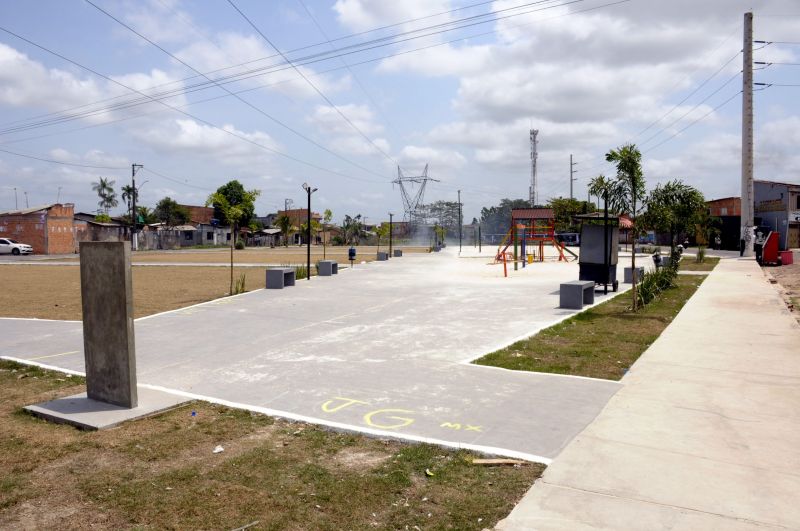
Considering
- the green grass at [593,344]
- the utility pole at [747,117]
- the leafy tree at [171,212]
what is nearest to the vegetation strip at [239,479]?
the green grass at [593,344]

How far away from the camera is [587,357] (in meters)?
9.38

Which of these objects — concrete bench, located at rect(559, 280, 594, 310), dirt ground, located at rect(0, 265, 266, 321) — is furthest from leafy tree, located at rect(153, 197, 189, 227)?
concrete bench, located at rect(559, 280, 594, 310)

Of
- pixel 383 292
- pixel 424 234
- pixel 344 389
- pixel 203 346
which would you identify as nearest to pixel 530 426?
pixel 344 389

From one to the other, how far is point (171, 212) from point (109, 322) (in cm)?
10672

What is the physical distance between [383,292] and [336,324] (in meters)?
6.70

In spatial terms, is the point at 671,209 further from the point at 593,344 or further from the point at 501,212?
the point at 501,212

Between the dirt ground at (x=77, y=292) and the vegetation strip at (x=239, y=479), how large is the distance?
9721 millimetres

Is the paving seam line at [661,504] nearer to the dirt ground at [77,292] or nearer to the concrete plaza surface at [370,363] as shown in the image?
the concrete plaza surface at [370,363]

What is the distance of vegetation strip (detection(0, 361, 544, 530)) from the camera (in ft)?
13.6

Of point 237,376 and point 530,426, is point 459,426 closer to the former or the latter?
point 530,426

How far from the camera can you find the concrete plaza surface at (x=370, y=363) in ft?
20.3

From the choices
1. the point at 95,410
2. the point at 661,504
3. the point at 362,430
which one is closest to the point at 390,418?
the point at 362,430

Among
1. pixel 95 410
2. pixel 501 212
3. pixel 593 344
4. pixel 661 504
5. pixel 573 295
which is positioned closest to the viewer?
pixel 661 504

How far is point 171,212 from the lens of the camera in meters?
106
